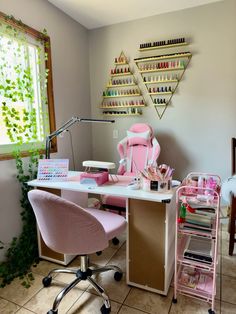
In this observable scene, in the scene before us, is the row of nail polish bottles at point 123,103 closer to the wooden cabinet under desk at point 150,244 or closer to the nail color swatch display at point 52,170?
the nail color swatch display at point 52,170

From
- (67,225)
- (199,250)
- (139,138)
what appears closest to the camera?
(67,225)

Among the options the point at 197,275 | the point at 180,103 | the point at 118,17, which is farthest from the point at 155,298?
the point at 118,17

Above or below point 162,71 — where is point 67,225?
below

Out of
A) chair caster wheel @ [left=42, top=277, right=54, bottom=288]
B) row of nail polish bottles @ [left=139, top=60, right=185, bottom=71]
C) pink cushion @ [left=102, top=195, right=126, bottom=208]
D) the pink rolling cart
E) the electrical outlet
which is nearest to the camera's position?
the pink rolling cart

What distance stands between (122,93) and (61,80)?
0.82 meters

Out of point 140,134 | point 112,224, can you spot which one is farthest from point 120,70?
point 112,224

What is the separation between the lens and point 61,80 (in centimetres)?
247

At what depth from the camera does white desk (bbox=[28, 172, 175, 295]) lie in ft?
4.57

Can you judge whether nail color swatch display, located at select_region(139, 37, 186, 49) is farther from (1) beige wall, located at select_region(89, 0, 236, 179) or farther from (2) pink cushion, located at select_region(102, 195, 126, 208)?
→ (2) pink cushion, located at select_region(102, 195, 126, 208)

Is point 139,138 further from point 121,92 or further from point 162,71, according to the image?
point 162,71

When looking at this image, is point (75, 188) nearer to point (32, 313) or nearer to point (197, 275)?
point (32, 313)

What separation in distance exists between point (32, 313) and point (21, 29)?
2.28 m

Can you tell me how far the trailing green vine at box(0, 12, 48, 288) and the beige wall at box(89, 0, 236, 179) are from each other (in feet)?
3.99

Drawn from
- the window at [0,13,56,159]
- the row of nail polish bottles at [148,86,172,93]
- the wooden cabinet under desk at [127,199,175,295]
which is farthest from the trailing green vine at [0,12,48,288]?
the row of nail polish bottles at [148,86,172,93]
